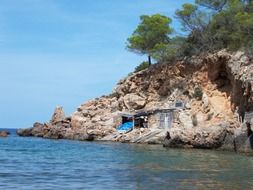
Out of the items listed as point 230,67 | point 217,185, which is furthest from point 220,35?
point 217,185

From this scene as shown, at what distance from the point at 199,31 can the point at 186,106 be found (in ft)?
38.6

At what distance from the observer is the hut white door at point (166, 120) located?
2347 inches

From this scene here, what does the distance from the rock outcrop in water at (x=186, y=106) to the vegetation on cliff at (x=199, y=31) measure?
1.71m

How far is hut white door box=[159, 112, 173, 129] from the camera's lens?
2347 inches

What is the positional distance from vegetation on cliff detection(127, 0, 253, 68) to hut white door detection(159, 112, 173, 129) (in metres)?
9.73

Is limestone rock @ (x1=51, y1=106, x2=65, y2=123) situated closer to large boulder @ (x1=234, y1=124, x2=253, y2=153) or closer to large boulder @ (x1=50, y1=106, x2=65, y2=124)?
large boulder @ (x1=50, y1=106, x2=65, y2=124)

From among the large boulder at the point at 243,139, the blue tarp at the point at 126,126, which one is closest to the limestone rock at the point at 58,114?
the blue tarp at the point at 126,126

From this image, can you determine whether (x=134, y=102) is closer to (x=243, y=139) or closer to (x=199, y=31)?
(x=199, y=31)

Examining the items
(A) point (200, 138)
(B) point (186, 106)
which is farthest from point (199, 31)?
(A) point (200, 138)

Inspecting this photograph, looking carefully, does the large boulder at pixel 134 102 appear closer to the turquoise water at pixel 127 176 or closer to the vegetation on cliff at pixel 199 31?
the vegetation on cliff at pixel 199 31

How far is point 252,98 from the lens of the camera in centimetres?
4538

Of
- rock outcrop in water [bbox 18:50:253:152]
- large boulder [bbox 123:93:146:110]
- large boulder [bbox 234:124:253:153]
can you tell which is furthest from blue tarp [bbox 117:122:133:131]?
large boulder [bbox 234:124:253:153]

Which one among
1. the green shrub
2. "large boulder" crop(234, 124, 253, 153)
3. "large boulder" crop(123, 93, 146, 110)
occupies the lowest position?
"large boulder" crop(234, 124, 253, 153)

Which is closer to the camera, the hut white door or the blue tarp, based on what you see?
the hut white door
